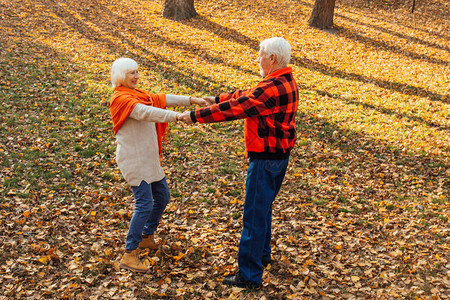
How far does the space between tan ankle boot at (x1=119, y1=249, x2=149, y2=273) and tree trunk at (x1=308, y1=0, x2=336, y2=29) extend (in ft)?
46.7

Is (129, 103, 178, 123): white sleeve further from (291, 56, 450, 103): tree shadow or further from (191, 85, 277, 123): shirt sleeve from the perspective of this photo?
(291, 56, 450, 103): tree shadow

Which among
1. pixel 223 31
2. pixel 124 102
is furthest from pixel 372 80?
pixel 124 102

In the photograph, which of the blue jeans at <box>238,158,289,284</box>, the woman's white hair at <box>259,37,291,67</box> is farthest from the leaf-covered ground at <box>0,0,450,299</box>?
the woman's white hair at <box>259,37,291,67</box>

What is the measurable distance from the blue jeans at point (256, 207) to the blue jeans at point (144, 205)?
3.47ft

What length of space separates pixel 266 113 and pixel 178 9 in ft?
47.6

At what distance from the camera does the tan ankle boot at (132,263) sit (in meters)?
4.52

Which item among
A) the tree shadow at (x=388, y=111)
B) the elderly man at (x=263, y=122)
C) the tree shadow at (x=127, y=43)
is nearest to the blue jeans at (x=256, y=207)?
the elderly man at (x=263, y=122)

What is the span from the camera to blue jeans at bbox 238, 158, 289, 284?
12.9 feet

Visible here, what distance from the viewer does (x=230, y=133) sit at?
8.70 metres

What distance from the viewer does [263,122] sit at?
380 centimetres

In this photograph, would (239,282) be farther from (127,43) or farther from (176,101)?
(127,43)

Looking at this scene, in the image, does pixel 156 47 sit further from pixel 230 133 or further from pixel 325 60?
pixel 230 133

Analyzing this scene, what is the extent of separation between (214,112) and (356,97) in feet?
25.9

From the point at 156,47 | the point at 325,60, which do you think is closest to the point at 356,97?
the point at 325,60
